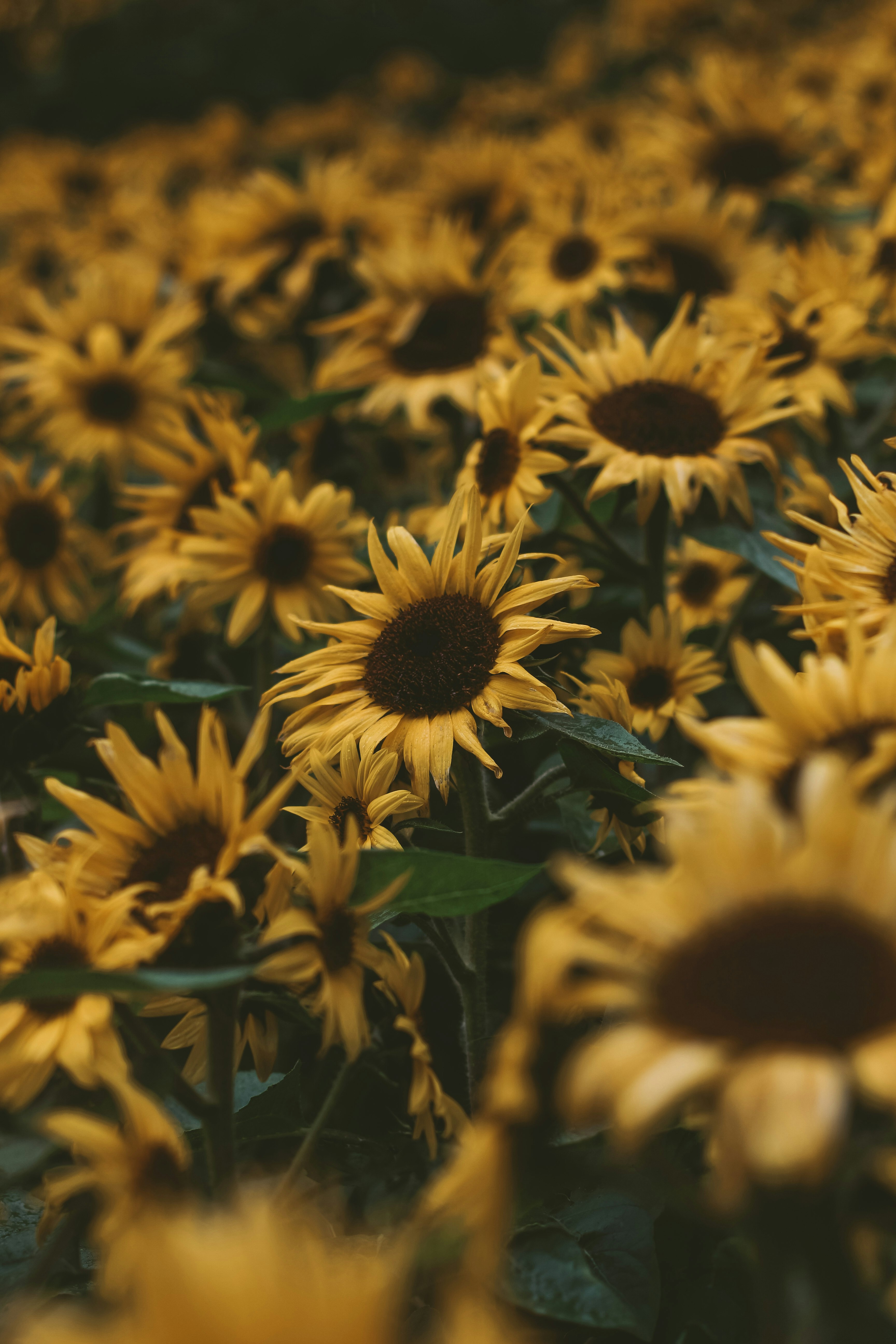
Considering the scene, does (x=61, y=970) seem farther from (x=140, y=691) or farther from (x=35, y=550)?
(x=35, y=550)

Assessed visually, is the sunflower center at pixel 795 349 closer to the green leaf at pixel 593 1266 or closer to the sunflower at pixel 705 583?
the sunflower at pixel 705 583

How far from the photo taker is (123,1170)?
71 cm

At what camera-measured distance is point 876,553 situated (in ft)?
3.40

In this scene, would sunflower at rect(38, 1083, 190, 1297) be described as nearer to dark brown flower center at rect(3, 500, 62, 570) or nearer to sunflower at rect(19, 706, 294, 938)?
sunflower at rect(19, 706, 294, 938)

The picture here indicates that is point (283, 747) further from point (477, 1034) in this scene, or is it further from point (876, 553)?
point (876, 553)

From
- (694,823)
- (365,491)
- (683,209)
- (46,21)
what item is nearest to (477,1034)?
(694,823)

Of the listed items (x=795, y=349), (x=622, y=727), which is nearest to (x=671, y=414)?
(x=795, y=349)

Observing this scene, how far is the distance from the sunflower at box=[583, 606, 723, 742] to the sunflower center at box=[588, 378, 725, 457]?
0.21 metres

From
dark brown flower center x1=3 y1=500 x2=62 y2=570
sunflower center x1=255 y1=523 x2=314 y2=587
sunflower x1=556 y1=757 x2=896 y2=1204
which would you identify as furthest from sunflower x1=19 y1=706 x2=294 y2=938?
dark brown flower center x1=3 y1=500 x2=62 y2=570

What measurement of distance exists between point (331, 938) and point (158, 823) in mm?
222

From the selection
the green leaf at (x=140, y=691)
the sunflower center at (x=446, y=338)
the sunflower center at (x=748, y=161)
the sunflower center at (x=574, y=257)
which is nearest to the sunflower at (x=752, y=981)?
the green leaf at (x=140, y=691)

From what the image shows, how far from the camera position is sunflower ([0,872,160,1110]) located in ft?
2.60

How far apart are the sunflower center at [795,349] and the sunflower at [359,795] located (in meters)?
0.93

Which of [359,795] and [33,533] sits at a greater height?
[359,795]
